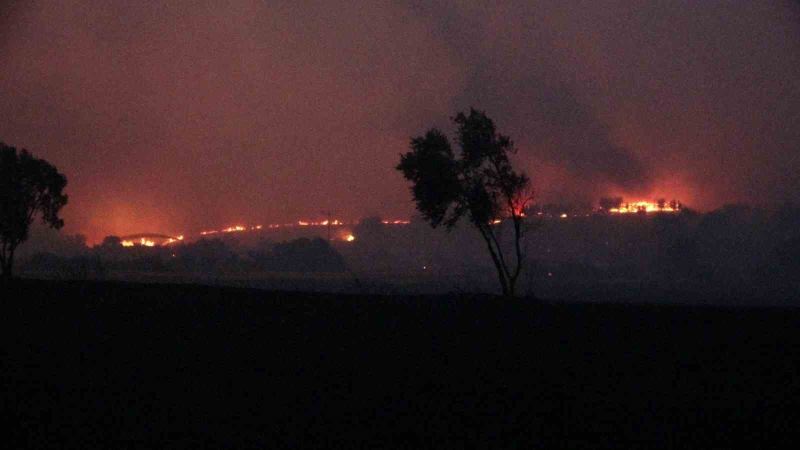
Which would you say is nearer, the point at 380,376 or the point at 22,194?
the point at 380,376

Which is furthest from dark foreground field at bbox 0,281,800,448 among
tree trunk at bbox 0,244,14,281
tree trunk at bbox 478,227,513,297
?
tree trunk at bbox 0,244,14,281

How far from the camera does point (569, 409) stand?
473 inches

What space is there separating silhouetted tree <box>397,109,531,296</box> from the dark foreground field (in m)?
10.6

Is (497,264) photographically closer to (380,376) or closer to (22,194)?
(380,376)

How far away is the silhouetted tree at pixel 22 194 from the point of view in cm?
4156

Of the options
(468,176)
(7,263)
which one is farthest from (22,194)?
(468,176)

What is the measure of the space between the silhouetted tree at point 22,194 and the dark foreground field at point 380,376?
73.1 ft

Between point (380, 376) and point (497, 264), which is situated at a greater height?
point (497, 264)

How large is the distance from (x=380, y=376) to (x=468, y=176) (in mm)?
20053

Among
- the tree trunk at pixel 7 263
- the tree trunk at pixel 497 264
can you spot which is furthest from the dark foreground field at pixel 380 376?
the tree trunk at pixel 7 263

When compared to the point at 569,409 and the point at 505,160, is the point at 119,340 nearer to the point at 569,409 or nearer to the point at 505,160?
the point at 569,409

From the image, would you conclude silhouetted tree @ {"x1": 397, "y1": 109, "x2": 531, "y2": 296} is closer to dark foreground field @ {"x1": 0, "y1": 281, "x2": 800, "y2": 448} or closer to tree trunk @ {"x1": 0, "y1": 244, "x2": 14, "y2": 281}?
dark foreground field @ {"x1": 0, "y1": 281, "x2": 800, "y2": 448}

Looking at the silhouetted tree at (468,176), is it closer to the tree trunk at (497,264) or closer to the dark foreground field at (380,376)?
the tree trunk at (497,264)

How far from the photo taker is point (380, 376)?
13.9m
